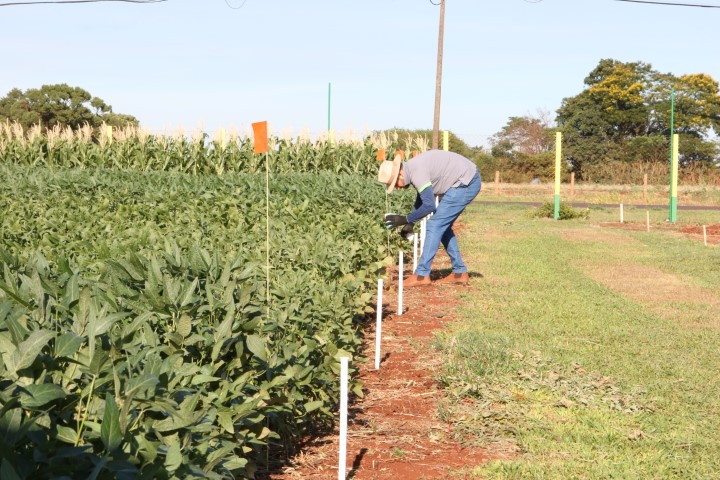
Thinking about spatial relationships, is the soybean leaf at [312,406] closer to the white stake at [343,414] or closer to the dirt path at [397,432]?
the dirt path at [397,432]

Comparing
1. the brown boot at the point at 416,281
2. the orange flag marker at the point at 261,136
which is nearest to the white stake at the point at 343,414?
the orange flag marker at the point at 261,136

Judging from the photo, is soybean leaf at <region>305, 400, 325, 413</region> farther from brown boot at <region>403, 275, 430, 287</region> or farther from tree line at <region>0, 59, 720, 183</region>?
tree line at <region>0, 59, 720, 183</region>

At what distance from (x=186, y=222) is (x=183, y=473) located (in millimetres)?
8397

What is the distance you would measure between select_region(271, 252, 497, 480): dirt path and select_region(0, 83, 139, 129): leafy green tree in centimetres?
4759

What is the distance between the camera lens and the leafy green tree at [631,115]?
55.6m

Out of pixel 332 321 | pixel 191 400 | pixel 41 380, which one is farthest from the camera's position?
pixel 332 321

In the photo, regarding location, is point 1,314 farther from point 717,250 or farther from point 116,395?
point 717,250

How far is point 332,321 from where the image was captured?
6.41 m

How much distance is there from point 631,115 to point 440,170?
48.2 meters

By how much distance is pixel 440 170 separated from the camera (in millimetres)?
11797

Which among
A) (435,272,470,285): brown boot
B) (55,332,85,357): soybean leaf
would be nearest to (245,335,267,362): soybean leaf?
(55,332,85,357): soybean leaf

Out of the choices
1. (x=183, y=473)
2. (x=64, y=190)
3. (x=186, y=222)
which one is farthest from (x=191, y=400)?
(x=64, y=190)

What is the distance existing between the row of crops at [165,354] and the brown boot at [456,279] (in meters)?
3.69

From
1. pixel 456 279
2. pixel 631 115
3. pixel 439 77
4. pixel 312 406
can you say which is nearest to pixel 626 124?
pixel 631 115
